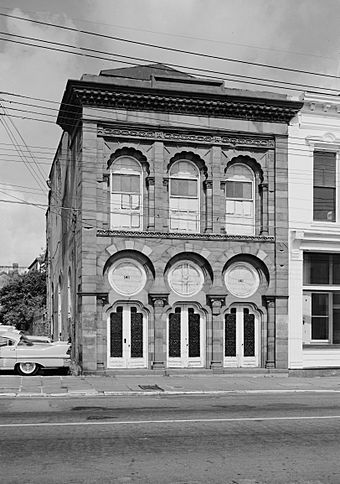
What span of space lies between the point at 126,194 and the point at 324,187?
7.78m

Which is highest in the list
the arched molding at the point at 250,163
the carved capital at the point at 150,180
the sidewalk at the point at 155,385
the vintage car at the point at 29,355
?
the arched molding at the point at 250,163

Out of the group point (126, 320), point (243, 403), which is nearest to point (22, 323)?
point (126, 320)

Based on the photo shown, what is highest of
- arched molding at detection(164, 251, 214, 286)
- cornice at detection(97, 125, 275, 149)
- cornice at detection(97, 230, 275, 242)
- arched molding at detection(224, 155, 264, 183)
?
cornice at detection(97, 125, 275, 149)

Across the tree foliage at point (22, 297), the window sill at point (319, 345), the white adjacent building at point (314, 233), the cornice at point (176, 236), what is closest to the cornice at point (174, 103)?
the white adjacent building at point (314, 233)

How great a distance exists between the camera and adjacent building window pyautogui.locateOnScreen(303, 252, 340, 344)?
A: 88.9 feet

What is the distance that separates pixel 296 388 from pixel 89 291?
7.80 m

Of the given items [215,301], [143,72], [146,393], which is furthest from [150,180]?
[146,393]

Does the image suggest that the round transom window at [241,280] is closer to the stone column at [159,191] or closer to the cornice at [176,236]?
the cornice at [176,236]

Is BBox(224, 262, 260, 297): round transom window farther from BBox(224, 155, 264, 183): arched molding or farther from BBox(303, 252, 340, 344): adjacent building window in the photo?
BBox(224, 155, 264, 183): arched molding

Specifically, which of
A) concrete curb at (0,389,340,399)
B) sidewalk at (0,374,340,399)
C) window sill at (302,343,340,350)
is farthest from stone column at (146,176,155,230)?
window sill at (302,343,340,350)

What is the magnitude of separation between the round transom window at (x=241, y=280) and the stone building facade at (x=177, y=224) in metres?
0.04

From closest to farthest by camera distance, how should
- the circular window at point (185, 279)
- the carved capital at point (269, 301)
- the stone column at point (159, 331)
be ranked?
the stone column at point (159, 331) → the circular window at point (185, 279) → the carved capital at point (269, 301)

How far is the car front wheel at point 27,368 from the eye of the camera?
24.7 meters

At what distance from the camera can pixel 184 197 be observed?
1024 inches
